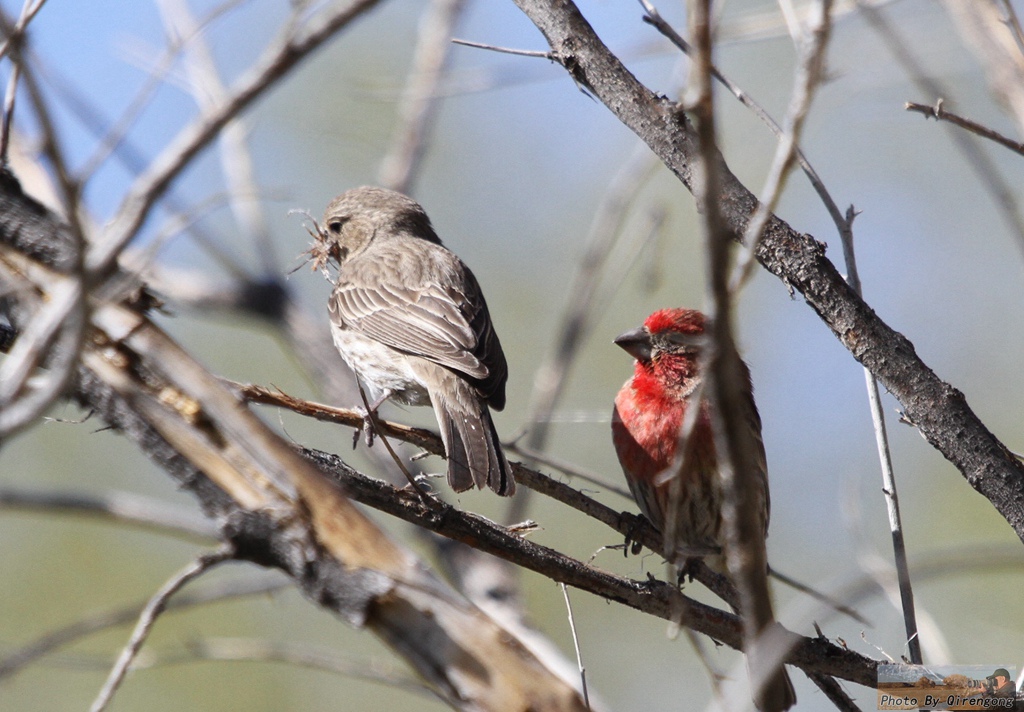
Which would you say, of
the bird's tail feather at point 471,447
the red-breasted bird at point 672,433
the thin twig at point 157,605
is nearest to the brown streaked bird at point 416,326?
the bird's tail feather at point 471,447

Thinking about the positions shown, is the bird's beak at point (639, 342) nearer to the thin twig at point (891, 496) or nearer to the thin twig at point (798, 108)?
the thin twig at point (891, 496)

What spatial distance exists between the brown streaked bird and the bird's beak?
69 centimetres

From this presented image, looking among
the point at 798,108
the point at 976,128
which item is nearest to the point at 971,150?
the point at 976,128

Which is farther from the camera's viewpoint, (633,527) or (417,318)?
(417,318)

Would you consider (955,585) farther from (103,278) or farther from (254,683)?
(103,278)

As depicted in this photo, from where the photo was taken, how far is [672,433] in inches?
→ 181

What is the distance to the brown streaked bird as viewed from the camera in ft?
15.7

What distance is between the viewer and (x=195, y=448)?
1.97m

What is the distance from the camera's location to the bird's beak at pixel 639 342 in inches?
197

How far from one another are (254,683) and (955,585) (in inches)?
212

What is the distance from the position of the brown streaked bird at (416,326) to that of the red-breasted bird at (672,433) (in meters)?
0.66

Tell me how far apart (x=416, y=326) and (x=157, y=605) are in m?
3.82

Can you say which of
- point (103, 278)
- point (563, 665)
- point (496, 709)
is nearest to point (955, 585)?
point (563, 665)

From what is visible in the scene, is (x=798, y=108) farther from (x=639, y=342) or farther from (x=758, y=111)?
(x=639, y=342)
